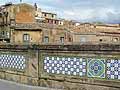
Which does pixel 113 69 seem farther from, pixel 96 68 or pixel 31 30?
pixel 31 30

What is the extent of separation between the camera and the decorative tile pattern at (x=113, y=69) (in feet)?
33.4

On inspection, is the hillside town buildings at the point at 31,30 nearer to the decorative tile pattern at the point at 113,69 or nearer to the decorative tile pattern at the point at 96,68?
the decorative tile pattern at the point at 96,68

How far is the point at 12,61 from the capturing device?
48.5 feet

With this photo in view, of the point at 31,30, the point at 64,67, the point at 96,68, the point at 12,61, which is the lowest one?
the point at 12,61

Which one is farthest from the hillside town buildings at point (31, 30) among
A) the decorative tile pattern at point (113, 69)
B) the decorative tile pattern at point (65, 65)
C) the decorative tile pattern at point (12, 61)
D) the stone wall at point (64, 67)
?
the decorative tile pattern at point (113, 69)

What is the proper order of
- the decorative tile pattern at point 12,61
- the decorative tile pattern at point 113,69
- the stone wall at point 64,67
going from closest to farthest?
1. the decorative tile pattern at point 113,69
2. the stone wall at point 64,67
3. the decorative tile pattern at point 12,61

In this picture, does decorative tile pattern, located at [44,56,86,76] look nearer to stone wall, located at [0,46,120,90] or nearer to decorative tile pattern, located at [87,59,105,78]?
stone wall, located at [0,46,120,90]

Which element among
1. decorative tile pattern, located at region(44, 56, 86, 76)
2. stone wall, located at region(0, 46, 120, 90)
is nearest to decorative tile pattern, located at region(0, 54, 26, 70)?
stone wall, located at region(0, 46, 120, 90)

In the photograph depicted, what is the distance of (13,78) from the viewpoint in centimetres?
1477

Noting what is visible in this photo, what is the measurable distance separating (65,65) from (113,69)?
223 centimetres

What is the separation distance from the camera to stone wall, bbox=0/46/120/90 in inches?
411

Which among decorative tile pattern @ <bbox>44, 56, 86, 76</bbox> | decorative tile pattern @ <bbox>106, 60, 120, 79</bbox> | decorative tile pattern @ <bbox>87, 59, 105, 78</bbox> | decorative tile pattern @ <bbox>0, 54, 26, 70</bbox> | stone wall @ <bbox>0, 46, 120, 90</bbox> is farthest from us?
decorative tile pattern @ <bbox>0, 54, 26, 70</bbox>

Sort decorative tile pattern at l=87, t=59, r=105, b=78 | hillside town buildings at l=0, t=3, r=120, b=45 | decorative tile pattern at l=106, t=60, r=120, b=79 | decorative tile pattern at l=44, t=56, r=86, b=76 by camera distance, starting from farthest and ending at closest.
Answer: hillside town buildings at l=0, t=3, r=120, b=45 → decorative tile pattern at l=44, t=56, r=86, b=76 → decorative tile pattern at l=87, t=59, r=105, b=78 → decorative tile pattern at l=106, t=60, r=120, b=79

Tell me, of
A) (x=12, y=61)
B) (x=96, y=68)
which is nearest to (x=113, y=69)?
(x=96, y=68)
